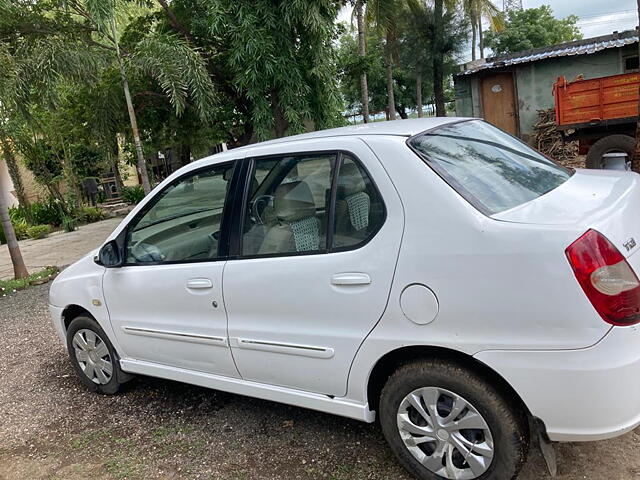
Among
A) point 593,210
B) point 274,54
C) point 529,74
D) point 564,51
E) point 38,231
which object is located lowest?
point 38,231

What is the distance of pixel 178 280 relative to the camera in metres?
3.10

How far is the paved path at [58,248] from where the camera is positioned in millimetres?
10634

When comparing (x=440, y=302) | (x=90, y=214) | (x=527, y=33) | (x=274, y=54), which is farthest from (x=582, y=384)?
(x=527, y=33)

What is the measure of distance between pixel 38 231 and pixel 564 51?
1734 centimetres

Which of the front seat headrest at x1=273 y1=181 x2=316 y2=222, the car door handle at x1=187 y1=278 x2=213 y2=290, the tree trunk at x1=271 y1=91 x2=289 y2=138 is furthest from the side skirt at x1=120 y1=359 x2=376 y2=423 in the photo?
the tree trunk at x1=271 y1=91 x2=289 y2=138

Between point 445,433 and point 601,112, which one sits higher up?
point 601,112

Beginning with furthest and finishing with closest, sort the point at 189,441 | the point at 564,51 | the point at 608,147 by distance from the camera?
the point at 564,51 < the point at 608,147 < the point at 189,441

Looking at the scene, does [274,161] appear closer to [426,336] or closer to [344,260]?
[344,260]

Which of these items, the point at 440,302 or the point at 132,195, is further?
the point at 132,195

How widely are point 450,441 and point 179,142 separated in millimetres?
12131

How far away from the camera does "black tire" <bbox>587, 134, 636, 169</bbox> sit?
396 inches

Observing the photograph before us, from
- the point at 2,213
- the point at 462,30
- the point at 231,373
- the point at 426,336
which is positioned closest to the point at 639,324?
the point at 426,336

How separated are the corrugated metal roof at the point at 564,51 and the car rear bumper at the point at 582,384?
1650cm

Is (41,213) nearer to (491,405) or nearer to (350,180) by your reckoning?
(350,180)
